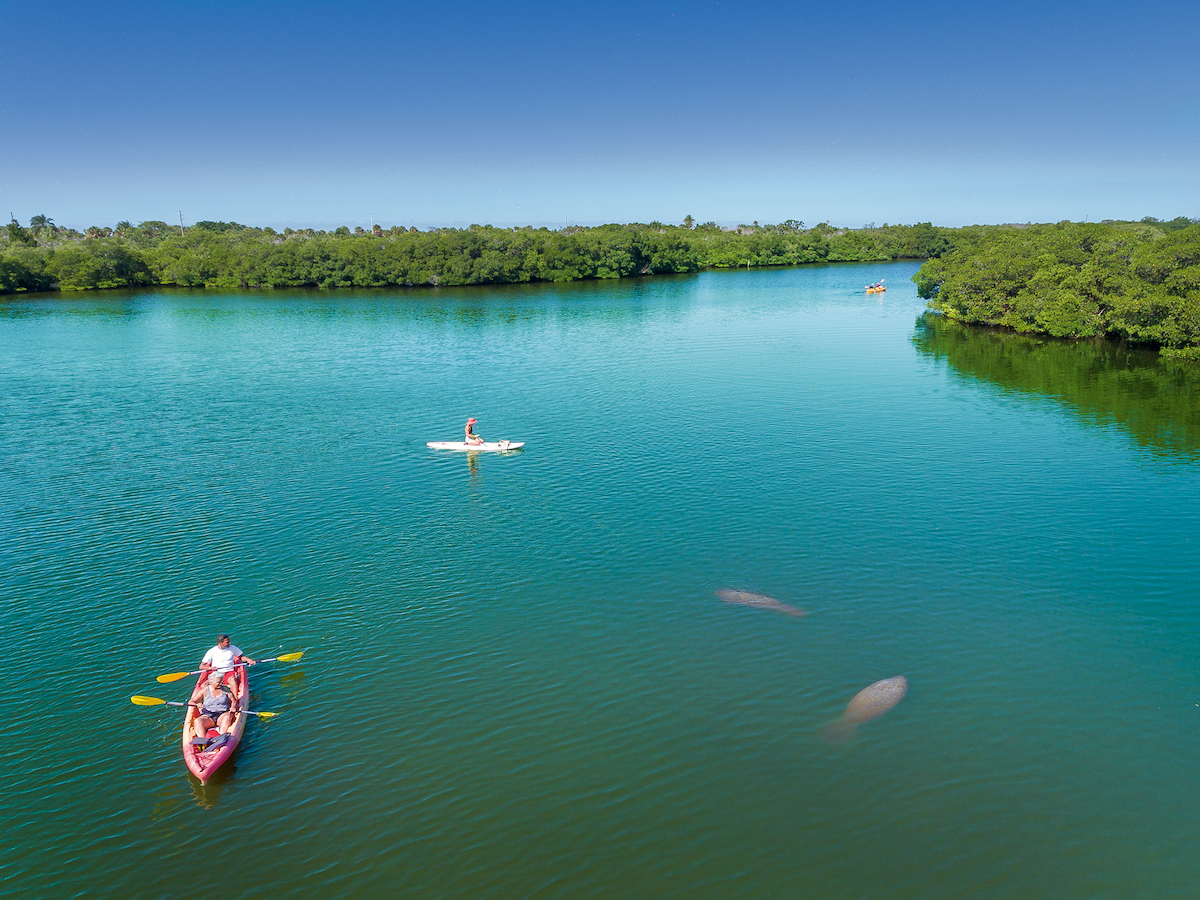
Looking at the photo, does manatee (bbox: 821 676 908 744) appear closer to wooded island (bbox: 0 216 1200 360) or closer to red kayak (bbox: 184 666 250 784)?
red kayak (bbox: 184 666 250 784)

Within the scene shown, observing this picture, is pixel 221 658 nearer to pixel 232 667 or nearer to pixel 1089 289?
pixel 232 667

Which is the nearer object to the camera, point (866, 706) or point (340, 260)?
point (866, 706)

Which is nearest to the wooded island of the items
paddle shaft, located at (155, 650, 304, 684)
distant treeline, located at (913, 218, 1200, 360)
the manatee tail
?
distant treeline, located at (913, 218, 1200, 360)

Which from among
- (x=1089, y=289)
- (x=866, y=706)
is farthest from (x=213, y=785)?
(x=1089, y=289)

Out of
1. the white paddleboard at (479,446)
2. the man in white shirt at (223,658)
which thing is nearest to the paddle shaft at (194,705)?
the man in white shirt at (223,658)

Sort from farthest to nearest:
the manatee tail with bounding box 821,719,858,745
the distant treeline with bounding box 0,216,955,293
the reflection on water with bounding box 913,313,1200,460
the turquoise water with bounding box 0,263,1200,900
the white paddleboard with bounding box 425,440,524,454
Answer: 1. the distant treeline with bounding box 0,216,955,293
2. the reflection on water with bounding box 913,313,1200,460
3. the white paddleboard with bounding box 425,440,524,454
4. the manatee tail with bounding box 821,719,858,745
5. the turquoise water with bounding box 0,263,1200,900

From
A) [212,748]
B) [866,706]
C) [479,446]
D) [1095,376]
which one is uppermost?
[1095,376]
